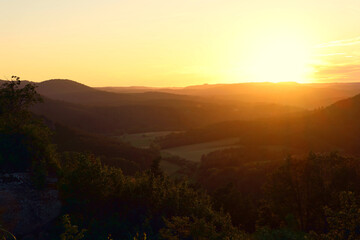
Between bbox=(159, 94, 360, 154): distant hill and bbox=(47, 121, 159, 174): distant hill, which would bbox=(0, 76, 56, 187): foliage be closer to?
bbox=(47, 121, 159, 174): distant hill

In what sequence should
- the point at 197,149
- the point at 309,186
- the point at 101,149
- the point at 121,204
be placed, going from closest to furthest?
1. the point at 121,204
2. the point at 309,186
3. the point at 101,149
4. the point at 197,149

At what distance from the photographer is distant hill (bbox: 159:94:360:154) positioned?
92.2 metres

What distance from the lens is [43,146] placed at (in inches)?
797

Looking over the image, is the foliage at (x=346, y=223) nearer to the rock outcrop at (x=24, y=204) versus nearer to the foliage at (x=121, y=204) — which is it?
the foliage at (x=121, y=204)

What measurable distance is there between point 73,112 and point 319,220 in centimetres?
14633

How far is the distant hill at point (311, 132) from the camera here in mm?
92250

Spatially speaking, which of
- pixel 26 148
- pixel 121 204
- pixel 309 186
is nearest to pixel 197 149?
pixel 309 186

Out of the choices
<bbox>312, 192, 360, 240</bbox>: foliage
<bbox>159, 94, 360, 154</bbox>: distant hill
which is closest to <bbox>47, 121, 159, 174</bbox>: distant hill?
<bbox>159, 94, 360, 154</bbox>: distant hill

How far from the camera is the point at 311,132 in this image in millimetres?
99188

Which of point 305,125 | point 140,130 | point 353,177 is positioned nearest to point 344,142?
point 305,125

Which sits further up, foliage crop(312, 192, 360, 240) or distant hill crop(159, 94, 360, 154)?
foliage crop(312, 192, 360, 240)

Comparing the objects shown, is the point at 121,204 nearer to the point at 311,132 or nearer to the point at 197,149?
the point at 311,132

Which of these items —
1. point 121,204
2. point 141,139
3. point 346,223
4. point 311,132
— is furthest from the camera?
point 141,139

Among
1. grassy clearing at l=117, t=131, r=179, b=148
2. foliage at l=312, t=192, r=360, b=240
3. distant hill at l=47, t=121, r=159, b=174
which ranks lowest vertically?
grassy clearing at l=117, t=131, r=179, b=148
